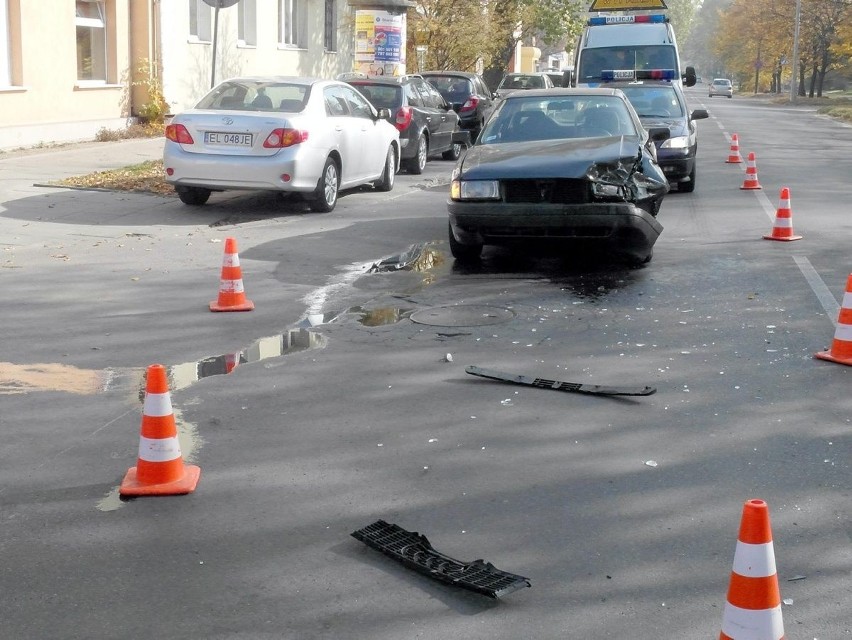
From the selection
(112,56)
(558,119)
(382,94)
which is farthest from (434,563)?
(112,56)

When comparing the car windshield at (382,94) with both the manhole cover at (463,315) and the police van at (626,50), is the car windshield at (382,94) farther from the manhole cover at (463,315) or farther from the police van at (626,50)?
the manhole cover at (463,315)

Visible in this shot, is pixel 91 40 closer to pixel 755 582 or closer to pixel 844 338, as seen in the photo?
pixel 844 338

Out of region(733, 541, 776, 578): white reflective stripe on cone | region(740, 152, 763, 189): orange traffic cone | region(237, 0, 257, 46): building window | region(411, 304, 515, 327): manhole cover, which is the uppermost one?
region(237, 0, 257, 46): building window

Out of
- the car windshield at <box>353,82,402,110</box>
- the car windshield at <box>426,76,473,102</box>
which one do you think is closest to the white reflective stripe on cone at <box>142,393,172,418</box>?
the car windshield at <box>353,82,402,110</box>

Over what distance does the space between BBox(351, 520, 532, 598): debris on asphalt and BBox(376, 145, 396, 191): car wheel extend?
494 inches

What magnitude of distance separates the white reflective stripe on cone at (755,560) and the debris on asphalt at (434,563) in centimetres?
104

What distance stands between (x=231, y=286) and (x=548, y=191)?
2891 mm

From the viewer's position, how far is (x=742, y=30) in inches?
3935

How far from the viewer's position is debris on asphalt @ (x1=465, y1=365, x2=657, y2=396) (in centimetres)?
651

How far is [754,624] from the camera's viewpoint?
124 inches

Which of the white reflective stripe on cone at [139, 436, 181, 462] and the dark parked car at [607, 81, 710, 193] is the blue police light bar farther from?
the white reflective stripe on cone at [139, 436, 181, 462]

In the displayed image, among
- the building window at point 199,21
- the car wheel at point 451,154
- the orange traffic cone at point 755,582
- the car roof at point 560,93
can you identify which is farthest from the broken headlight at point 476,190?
the building window at point 199,21

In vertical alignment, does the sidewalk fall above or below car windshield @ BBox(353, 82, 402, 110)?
below

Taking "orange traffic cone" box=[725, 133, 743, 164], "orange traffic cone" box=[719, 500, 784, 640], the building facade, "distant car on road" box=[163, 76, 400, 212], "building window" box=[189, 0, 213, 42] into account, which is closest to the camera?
"orange traffic cone" box=[719, 500, 784, 640]
